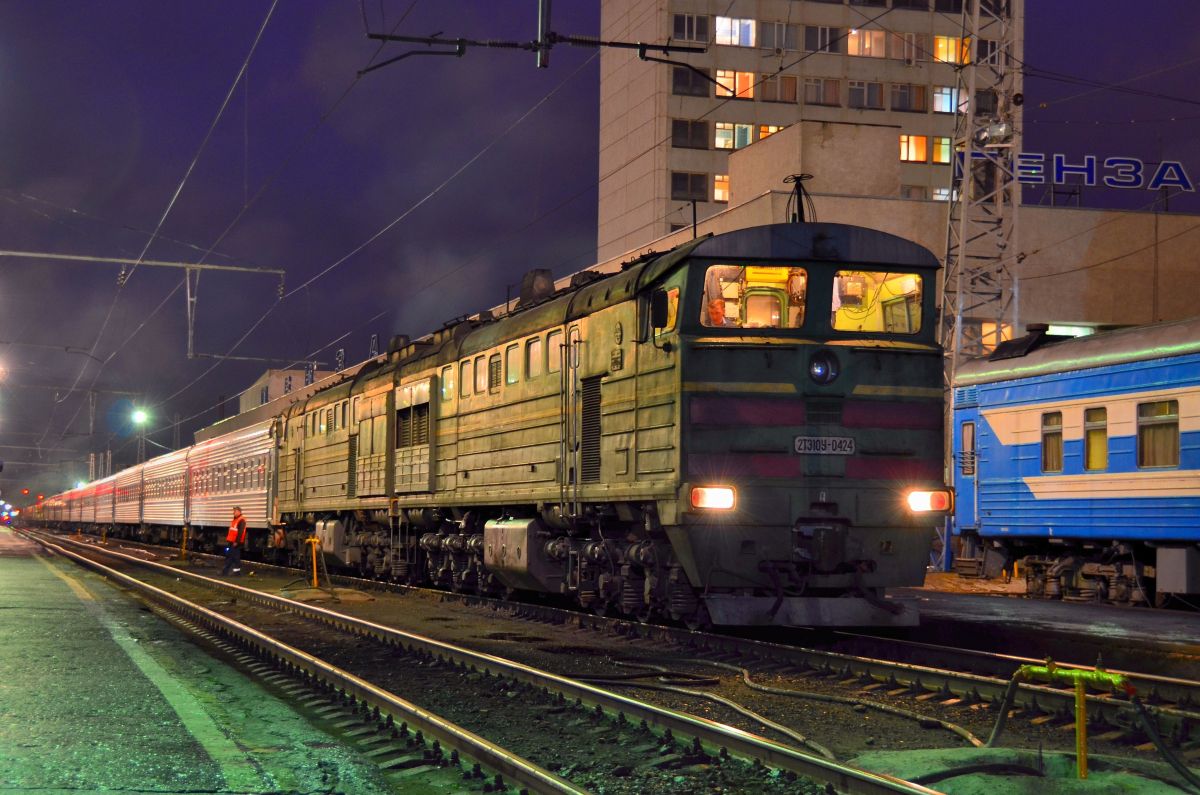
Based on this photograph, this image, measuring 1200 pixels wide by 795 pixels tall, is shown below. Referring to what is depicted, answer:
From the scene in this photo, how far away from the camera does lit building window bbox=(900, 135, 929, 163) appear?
71938 millimetres

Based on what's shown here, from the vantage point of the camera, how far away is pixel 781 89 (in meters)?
70.6

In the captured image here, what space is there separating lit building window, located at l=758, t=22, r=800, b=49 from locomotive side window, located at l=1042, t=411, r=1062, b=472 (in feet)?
174

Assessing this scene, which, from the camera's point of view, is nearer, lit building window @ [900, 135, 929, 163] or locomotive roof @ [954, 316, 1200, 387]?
locomotive roof @ [954, 316, 1200, 387]

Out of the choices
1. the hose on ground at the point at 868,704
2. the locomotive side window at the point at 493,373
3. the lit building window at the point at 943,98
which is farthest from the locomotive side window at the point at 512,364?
the lit building window at the point at 943,98

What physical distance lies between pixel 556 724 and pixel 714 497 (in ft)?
12.9

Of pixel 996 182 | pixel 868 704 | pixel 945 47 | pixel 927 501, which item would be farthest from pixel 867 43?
pixel 868 704

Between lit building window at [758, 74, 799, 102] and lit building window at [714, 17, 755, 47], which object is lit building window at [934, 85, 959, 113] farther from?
lit building window at [714, 17, 755, 47]

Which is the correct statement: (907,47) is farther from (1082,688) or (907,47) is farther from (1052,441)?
(1082,688)

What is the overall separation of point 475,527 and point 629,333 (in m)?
6.35

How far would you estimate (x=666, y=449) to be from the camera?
42.9 feet

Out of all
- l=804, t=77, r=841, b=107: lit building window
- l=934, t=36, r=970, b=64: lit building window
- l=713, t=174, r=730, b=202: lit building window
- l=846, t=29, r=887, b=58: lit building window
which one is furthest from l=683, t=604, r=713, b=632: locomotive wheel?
l=934, t=36, r=970, b=64: lit building window

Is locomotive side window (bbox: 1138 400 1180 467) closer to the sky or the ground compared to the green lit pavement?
closer to the sky

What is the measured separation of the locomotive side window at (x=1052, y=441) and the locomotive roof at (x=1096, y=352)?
0.72 m

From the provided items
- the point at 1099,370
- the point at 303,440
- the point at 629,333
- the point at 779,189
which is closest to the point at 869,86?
the point at 779,189
